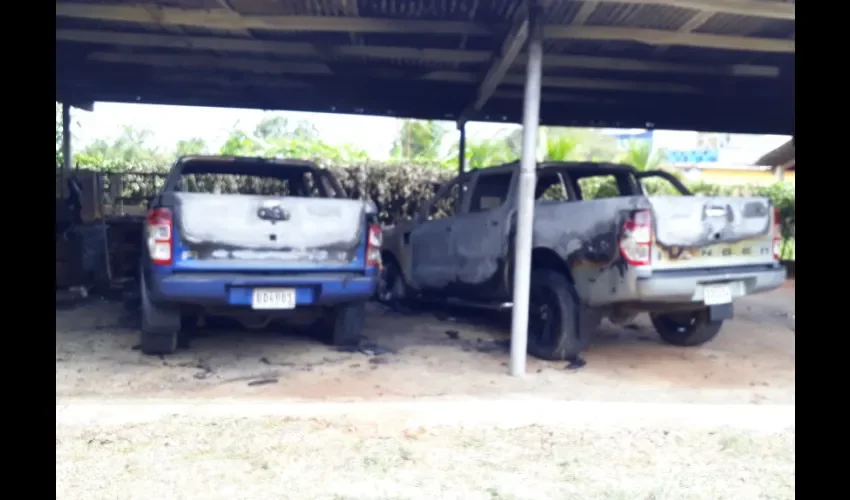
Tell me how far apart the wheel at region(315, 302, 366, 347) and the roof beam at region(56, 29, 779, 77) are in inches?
108

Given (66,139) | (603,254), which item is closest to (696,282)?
(603,254)

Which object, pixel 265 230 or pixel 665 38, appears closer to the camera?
pixel 265 230

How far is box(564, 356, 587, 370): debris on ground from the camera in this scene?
6.66 m

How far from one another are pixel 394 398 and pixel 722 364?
331 cm

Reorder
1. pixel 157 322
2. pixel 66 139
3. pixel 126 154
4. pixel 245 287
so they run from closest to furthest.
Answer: pixel 245 287, pixel 157 322, pixel 66 139, pixel 126 154

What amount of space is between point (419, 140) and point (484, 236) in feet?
47.7

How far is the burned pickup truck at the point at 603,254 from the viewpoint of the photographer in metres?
5.92

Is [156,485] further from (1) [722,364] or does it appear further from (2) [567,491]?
(1) [722,364]

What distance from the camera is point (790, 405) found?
18.2 feet

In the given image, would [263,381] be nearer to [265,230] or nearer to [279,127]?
[265,230]

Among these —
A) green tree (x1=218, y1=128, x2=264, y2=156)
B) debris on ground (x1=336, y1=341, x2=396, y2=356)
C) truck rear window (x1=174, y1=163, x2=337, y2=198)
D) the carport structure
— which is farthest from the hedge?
debris on ground (x1=336, y1=341, x2=396, y2=356)

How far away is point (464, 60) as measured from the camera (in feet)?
26.1

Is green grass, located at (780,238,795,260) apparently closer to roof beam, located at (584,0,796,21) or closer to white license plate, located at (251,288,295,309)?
roof beam, located at (584,0,796,21)

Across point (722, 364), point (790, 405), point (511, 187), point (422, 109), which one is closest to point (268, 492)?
point (790, 405)
